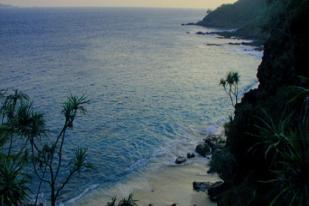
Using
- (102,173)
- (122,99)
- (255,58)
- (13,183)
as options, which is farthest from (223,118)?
(255,58)

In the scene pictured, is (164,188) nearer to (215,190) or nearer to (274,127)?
(215,190)

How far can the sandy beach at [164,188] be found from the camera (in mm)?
34156

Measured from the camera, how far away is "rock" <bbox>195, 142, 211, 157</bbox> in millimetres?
44406

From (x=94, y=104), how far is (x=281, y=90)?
3867 cm

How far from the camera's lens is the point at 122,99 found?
67750mm

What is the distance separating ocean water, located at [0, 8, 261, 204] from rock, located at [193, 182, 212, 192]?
7.61 m

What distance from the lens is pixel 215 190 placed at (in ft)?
109

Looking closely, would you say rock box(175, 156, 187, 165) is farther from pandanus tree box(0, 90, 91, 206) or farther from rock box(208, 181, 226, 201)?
pandanus tree box(0, 90, 91, 206)

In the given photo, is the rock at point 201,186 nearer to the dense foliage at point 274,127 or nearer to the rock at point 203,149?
the dense foliage at point 274,127

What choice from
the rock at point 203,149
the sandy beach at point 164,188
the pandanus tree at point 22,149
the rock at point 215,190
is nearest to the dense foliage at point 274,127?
the rock at point 215,190

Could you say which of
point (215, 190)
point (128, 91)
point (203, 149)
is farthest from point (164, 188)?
point (128, 91)

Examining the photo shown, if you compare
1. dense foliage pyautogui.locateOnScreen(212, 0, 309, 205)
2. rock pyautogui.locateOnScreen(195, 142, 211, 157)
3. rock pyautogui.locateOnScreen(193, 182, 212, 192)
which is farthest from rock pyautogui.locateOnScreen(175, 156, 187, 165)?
dense foliage pyautogui.locateOnScreen(212, 0, 309, 205)

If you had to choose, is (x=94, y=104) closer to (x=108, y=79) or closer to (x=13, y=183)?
(x=108, y=79)

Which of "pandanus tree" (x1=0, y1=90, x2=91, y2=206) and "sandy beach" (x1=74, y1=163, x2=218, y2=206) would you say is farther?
"sandy beach" (x1=74, y1=163, x2=218, y2=206)
